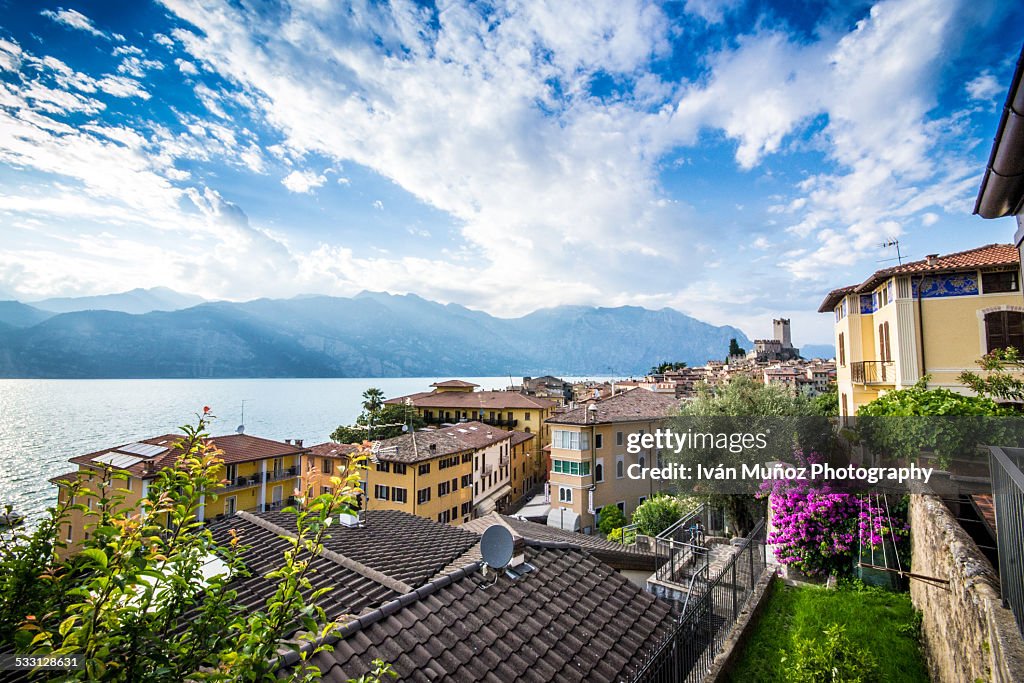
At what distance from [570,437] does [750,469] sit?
16962mm

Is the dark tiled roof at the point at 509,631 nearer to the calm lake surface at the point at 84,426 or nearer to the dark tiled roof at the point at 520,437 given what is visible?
the calm lake surface at the point at 84,426

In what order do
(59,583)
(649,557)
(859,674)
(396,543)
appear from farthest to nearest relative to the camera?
1. (649,557)
2. (396,543)
3. (859,674)
4. (59,583)

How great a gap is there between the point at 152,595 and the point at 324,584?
4.18 m

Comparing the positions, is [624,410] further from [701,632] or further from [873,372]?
[701,632]

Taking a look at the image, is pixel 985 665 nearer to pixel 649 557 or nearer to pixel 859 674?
pixel 859 674

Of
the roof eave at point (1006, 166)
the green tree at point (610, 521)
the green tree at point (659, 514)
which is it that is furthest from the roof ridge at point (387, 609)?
the green tree at point (610, 521)

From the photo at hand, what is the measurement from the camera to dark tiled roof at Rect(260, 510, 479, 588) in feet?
21.9

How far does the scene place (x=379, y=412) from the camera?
189 feet

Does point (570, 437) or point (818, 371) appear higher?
point (818, 371)

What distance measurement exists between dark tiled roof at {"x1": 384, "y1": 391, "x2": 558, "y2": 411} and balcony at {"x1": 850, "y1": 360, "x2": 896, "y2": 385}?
123ft

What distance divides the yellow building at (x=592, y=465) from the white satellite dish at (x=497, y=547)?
24.9 m

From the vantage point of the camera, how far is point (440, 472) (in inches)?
1287

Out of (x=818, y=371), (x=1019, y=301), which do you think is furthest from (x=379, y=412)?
(x=818, y=371)

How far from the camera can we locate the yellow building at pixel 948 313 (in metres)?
14.6
